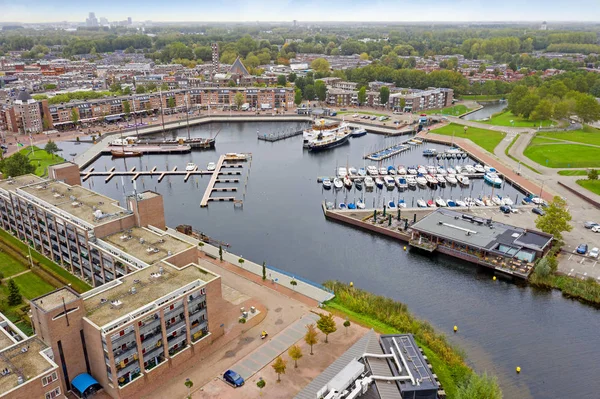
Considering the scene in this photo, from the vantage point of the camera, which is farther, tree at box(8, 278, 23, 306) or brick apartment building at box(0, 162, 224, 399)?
tree at box(8, 278, 23, 306)

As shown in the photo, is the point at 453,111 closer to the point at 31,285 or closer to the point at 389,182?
the point at 389,182

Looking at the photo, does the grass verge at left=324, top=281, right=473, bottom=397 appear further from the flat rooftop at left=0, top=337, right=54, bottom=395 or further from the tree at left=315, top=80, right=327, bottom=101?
the tree at left=315, top=80, right=327, bottom=101

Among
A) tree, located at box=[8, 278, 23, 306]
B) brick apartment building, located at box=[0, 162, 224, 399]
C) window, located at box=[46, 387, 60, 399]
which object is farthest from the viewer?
tree, located at box=[8, 278, 23, 306]

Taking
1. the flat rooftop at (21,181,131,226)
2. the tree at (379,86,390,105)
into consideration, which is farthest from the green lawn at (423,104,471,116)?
the flat rooftop at (21,181,131,226)

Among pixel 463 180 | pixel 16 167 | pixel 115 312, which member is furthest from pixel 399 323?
pixel 16 167

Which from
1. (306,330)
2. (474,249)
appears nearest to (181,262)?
(306,330)

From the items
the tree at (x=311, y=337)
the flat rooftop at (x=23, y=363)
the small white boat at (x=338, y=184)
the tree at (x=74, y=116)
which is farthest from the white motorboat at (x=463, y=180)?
the tree at (x=74, y=116)
